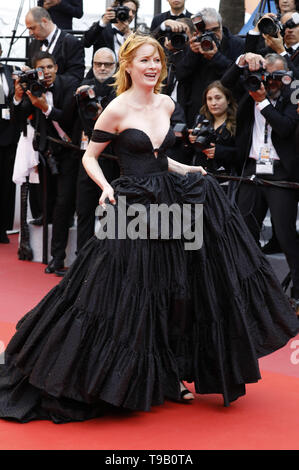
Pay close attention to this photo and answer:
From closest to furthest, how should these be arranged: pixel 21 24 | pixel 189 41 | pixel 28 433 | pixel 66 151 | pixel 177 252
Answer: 1. pixel 28 433
2. pixel 177 252
3. pixel 189 41
4. pixel 66 151
5. pixel 21 24

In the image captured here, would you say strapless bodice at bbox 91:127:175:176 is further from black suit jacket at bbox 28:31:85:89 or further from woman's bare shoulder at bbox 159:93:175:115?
black suit jacket at bbox 28:31:85:89

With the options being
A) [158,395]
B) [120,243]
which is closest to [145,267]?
[120,243]

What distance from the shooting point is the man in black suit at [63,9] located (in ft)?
27.2

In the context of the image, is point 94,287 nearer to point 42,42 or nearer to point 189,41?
point 189,41

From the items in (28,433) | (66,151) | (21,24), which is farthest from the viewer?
(21,24)

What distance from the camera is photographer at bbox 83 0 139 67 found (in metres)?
7.02

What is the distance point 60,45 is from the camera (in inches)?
286

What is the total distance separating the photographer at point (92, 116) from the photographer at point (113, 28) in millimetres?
582

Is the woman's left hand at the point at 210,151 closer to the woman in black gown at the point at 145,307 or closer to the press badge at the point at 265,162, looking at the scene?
the press badge at the point at 265,162

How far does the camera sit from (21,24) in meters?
9.82

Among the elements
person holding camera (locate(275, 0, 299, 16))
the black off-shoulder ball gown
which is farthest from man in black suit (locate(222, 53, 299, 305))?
the black off-shoulder ball gown

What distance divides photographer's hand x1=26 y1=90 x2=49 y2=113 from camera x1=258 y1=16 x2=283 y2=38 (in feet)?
6.85

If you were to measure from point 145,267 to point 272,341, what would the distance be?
745 mm

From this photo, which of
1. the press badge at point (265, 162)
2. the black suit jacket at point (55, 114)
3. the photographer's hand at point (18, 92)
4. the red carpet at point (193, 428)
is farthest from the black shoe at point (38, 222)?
the red carpet at point (193, 428)
